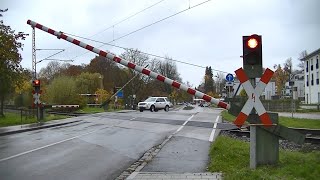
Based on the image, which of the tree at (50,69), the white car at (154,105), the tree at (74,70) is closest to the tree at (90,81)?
the tree at (74,70)

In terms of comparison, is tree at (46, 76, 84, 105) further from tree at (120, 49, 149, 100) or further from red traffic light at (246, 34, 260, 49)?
red traffic light at (246, 34, 260, 49)

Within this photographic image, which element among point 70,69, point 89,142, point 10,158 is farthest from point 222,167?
point 70,69

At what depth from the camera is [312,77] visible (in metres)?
73.2

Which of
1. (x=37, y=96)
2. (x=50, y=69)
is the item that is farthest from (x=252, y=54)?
(x=50, y=69)

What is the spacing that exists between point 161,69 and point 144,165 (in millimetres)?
87320

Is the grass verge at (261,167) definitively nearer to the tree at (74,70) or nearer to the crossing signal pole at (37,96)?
the crossing signal pole at (37,96)

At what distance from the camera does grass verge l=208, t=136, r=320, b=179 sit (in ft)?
23.9

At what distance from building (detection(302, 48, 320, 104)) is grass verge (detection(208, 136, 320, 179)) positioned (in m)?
62.4

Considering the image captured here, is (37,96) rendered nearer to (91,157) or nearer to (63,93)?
(91,157)

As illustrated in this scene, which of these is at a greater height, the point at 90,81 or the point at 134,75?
the point at 134,75

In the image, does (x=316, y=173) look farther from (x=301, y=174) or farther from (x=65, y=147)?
(x=65, y=147)

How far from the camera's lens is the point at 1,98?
37.3 metres

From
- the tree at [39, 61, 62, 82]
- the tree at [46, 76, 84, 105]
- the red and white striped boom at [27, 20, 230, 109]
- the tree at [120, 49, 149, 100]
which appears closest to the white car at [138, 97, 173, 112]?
the tree at [46, 76, 84, 105]

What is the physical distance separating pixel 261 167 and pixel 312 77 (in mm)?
70044
